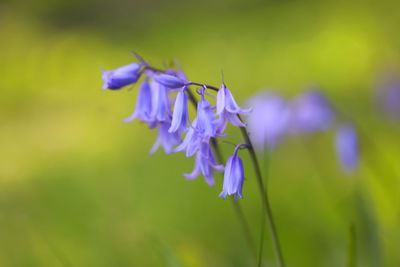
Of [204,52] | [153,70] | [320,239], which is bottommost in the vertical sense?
[320,239]

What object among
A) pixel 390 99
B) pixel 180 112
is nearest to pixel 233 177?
pixel 180 112

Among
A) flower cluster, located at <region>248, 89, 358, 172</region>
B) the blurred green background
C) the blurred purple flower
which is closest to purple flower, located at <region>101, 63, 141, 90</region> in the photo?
the blurred green background

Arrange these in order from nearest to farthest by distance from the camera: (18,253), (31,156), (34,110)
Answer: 1. (18,253)
2. (31,156)
3. (34,110)

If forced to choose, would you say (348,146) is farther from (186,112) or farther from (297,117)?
(186,112)

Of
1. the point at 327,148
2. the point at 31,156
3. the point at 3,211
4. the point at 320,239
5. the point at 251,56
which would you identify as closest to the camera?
the point at 320,239

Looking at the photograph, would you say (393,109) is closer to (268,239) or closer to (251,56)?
(268,239)

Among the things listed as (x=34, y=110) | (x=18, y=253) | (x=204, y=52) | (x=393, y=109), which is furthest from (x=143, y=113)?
(x=204, y=52)

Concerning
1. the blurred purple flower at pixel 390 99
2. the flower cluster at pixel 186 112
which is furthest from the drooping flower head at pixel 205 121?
the blurred purple flower at pixel 390 99
